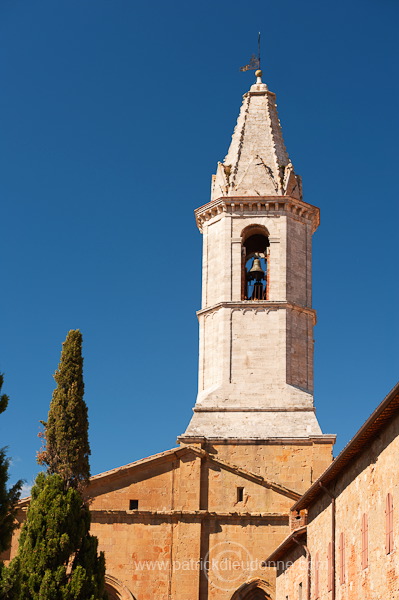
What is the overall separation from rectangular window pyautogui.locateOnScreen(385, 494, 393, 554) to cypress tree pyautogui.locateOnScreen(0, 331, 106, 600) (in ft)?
27.1

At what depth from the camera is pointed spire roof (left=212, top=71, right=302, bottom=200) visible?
38419mm

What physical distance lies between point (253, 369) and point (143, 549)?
7697 mm

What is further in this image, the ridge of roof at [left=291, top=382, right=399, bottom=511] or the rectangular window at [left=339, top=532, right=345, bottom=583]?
the rectangular window at [left=339, top=532, right=345, bottom=583]

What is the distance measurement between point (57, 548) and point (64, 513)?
2.71 ft

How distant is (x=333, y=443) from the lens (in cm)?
3391

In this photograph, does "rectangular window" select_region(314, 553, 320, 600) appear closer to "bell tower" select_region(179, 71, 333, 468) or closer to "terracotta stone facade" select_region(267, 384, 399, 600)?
"terracotta stone facade" select_region(267, 384, 399, 600)

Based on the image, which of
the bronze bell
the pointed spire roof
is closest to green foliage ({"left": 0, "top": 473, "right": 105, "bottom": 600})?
the bronze bell

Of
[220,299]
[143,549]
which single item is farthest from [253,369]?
[143,549]

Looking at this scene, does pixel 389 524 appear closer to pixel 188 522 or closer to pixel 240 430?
pixel 188 522

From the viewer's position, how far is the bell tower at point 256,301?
3525 cm

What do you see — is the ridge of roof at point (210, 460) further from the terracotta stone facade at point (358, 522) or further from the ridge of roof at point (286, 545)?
the terracotta stone facade at point (358, 522)

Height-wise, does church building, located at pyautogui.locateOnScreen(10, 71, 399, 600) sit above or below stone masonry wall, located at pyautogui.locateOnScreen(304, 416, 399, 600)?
above

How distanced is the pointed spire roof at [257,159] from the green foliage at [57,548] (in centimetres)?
1719

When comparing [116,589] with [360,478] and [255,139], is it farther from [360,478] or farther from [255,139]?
[255,139]
